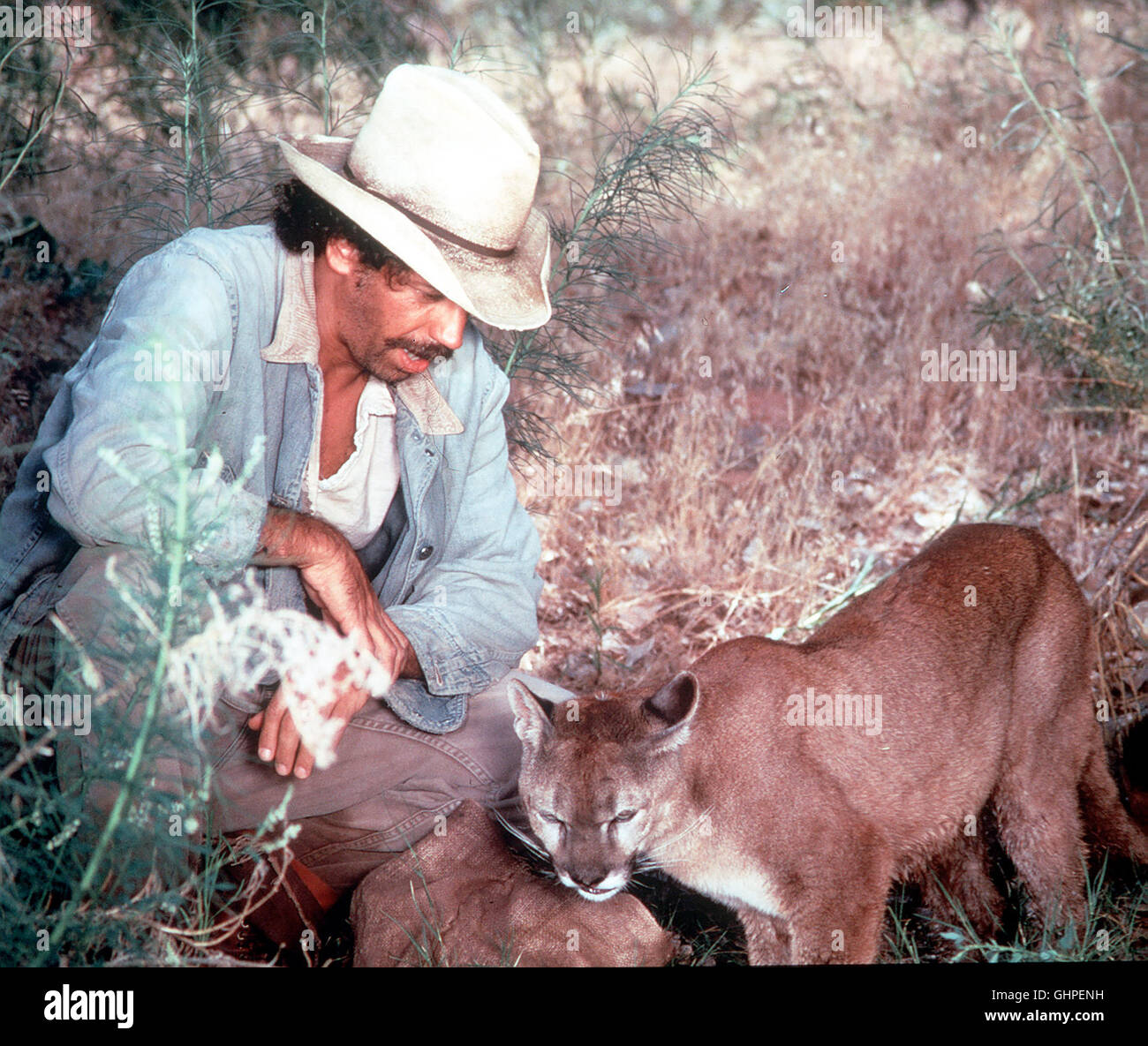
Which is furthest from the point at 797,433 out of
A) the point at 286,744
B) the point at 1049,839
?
the point at 286,744

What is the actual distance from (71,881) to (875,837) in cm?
257

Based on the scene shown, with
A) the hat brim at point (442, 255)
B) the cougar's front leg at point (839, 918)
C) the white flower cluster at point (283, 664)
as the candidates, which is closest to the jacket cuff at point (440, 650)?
the white flower cluster at point (283, 664)

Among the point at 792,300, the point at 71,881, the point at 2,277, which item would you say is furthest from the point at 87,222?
the point at 71,881

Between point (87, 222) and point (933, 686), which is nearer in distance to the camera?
point (933, 686)

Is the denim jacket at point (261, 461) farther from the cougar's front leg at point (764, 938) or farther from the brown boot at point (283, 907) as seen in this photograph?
the cougar's front leg at point (764, 938)

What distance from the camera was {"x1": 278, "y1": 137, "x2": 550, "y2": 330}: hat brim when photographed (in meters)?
3.73

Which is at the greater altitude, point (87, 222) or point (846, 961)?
point (87, 222)

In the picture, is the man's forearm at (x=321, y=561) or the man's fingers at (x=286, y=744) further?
the man's fingers at (x=286, y=744)

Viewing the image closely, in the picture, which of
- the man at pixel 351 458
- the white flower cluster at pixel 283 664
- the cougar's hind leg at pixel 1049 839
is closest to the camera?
the white flower cluster at pixel 283 664

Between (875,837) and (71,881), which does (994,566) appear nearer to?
(875,837)

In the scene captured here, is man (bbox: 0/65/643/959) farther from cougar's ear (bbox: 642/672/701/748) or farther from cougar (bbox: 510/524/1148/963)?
cougar's ear (bbox: 642/672/701/748)

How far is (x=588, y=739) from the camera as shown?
4.04 m

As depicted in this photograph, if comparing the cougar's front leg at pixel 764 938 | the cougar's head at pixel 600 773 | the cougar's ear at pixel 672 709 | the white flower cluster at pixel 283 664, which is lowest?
the cougar's front leg at pixel 764 938

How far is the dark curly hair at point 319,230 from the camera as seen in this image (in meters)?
3.92
